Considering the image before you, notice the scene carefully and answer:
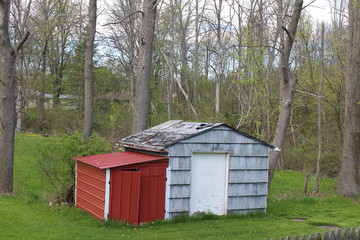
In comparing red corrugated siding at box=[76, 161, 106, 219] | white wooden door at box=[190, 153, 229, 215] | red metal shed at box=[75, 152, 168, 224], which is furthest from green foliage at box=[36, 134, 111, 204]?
white wooden door at box=[190, 153, 229, 215]

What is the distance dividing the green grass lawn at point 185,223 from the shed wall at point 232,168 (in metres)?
0.39

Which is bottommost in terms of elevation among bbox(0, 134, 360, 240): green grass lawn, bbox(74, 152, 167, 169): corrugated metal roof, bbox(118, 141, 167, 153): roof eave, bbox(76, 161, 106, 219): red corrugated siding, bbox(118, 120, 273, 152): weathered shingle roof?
bbox(0, 134, 360, 240): green grass lawn

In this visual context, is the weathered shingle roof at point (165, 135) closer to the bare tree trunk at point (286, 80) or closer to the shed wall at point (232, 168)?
the shed wall at point (232, 168)

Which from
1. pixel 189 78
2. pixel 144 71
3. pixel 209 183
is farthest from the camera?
pixel 189 78

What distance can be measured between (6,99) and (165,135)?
6211mm

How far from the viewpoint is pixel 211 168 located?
1162 centimetres

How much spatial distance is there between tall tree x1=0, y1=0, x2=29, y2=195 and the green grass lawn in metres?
1.39

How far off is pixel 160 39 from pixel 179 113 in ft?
26.3

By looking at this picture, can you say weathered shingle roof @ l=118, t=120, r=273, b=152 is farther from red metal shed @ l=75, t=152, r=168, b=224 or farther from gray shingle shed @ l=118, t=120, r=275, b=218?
red metal shed @ l=75, t=152, r=168, b=224

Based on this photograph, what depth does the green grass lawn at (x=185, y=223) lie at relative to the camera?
364 inches

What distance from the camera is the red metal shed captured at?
10336 millimetres

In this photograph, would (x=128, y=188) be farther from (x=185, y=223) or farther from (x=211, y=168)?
(x=211, y=168)

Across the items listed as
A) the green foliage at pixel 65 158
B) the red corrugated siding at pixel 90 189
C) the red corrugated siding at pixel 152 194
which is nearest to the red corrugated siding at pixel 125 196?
the red corrugated siding at pixel 152 194

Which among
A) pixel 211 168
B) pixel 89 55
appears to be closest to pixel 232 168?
pixel 211 168
